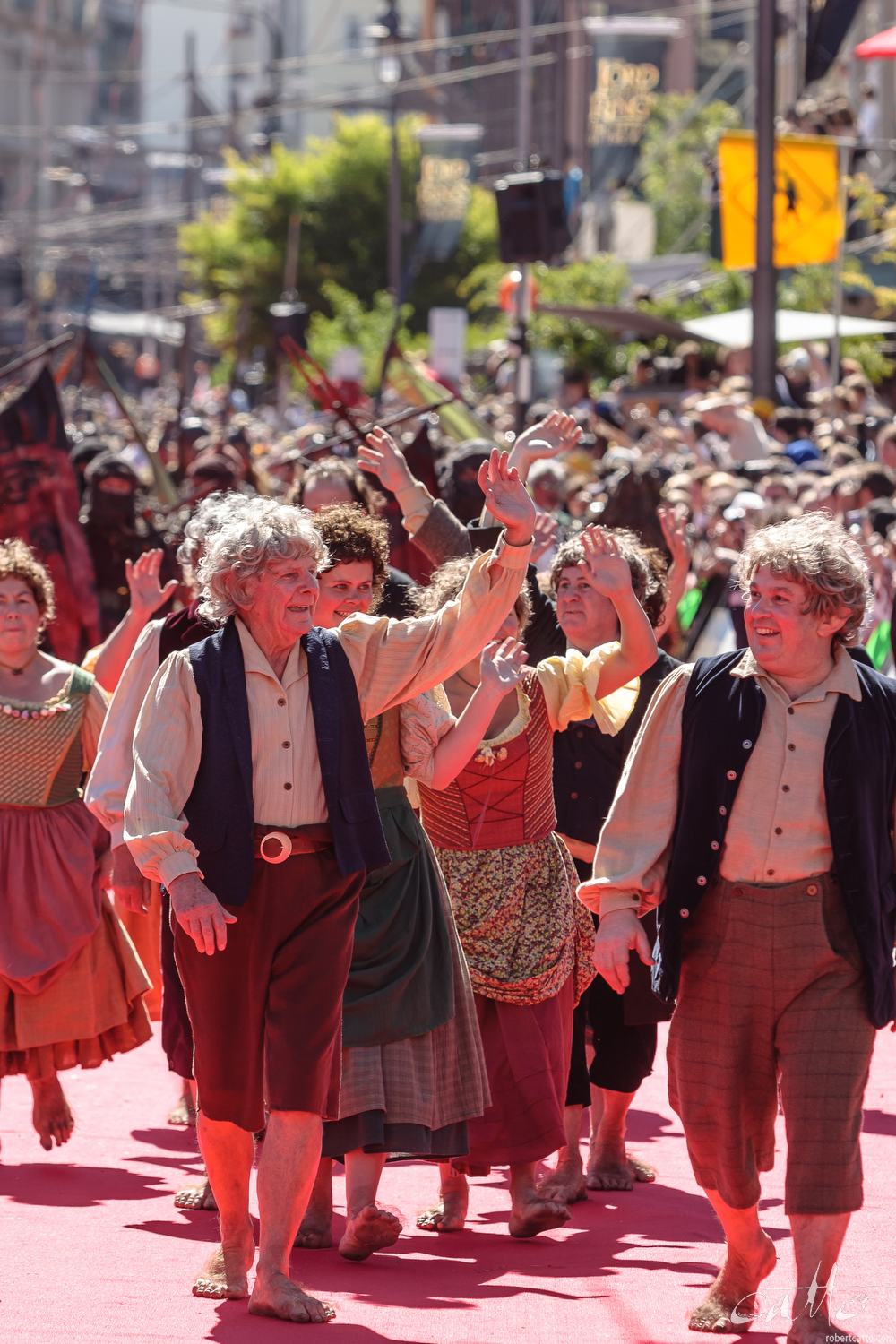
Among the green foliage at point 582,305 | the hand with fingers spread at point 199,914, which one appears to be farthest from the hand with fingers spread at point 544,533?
the green foliage at point 582,305

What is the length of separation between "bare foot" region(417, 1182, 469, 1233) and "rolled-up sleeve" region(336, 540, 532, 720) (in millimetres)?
1472

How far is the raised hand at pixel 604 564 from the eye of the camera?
20.8 feet

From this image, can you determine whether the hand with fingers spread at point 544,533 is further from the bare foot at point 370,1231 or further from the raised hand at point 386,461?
the bare foot at point 370,1231

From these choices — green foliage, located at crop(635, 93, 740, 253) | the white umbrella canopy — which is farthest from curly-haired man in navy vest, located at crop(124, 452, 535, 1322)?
→ green foliage, located at crop(635, 93, 740, 253)

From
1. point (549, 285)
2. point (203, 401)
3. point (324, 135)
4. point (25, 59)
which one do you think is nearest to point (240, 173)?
point (203, 401)

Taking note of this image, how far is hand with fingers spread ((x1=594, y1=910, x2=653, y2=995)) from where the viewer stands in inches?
208

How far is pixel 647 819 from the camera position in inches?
212

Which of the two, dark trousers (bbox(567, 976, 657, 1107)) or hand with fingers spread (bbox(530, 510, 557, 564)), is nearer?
dark trousers (bbox(567, 976, 657, 1107))

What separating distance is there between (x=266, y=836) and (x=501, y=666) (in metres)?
0.90

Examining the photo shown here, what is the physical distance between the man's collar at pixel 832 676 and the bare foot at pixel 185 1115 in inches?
129

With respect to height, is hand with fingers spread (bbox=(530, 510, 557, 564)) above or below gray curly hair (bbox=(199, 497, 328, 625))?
below

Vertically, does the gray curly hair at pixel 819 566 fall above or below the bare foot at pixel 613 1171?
above

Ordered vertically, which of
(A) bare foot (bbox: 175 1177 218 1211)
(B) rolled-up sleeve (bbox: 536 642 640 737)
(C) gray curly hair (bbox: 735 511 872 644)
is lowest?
(A) bare foot (bbox: 175 1177 218 1211)

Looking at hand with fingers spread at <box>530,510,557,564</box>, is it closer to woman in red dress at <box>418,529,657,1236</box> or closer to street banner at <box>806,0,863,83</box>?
woman in red dress at <box>418,529,657,1236</box>
